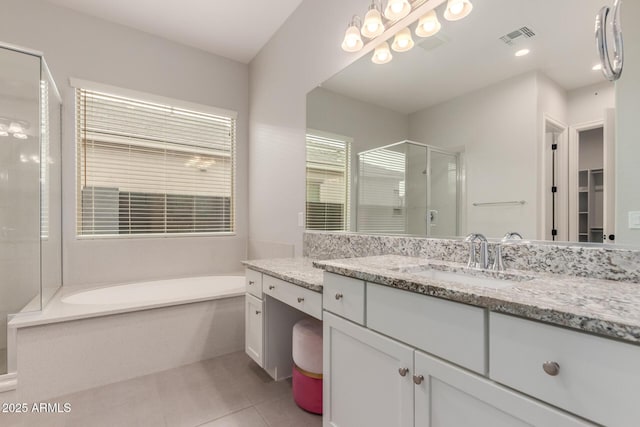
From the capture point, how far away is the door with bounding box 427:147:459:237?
4.72 feet

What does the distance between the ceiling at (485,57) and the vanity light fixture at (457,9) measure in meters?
0.02

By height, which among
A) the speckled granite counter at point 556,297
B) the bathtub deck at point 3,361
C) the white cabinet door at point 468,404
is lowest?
the bathtub deck at point 3,361

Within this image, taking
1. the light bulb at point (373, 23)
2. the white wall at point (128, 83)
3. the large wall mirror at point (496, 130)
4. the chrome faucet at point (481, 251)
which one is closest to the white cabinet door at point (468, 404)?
the chrome faucet at point (481, 251)

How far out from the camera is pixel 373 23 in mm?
1719

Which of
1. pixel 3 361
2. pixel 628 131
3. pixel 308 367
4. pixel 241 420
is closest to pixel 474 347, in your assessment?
pixel 628 131

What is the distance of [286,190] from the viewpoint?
271 cm

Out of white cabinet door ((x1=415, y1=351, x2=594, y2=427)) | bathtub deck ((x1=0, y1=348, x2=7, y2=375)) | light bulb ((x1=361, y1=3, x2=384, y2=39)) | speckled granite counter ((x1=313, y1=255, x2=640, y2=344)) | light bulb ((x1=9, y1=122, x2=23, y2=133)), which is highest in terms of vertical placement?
light bulb ((x1=361, y1=3, x2=384, y2=39))

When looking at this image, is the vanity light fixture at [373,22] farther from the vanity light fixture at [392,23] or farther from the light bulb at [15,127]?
the light bulb at [15,127]

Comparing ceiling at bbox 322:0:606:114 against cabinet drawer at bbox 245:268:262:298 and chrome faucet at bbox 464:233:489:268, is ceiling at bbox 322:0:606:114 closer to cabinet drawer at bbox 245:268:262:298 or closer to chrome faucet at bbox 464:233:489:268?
chrome faucet at bbox 464:233:489:268

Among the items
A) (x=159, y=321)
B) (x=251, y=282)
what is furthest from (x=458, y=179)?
(x=159, y=321)

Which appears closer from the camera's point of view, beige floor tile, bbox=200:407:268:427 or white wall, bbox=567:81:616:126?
white wall, bbox=567:81:616:126

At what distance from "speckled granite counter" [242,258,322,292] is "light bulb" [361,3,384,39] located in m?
1.42

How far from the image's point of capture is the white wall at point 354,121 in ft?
5.74

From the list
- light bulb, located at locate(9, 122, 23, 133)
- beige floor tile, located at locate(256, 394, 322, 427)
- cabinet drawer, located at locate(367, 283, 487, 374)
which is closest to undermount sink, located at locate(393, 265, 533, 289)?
cabinet drawer, located at locate(367, 283, 487, 374)
